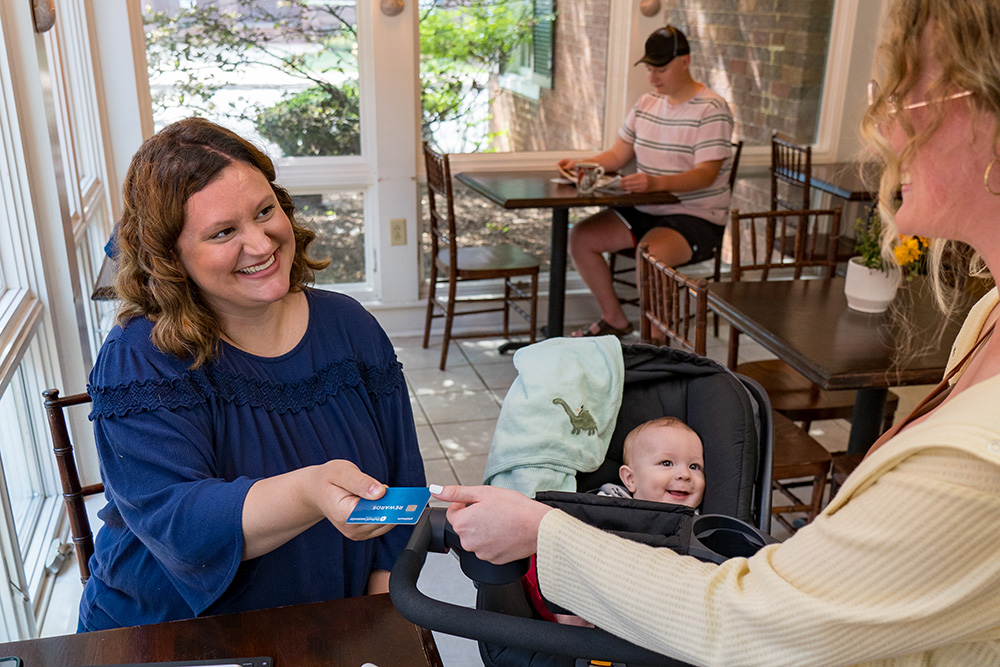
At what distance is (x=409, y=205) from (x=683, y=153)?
141 centimetres

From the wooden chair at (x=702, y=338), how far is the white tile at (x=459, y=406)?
40.0 inches

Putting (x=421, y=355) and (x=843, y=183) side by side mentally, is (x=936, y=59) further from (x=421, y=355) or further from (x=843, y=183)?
(x=843, y=183)

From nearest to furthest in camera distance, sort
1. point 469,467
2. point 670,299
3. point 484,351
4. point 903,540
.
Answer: point 903,540, point 670,299, point 469,467, point 484,351

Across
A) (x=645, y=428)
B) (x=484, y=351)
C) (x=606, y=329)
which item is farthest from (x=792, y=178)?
(x=645, y=428)

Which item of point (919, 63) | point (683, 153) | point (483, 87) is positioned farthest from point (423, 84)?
point (919, 63)

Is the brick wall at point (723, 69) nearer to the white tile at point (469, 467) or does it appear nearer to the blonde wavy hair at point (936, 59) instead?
the white tile at point (469, 467)

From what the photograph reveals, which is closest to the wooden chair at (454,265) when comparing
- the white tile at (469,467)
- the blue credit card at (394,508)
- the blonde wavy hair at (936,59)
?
the white tile at (469,467)

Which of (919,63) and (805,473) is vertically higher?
(919,63)

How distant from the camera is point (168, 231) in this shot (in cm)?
140

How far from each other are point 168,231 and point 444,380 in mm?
2804

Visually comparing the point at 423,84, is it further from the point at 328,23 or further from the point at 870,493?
the point at 870,493

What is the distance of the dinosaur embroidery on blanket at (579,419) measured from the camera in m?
1.83

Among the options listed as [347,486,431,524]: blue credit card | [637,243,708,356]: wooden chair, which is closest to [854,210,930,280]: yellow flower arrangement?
[637,243,708,356]: wooden chair

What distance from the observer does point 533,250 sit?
500cm
